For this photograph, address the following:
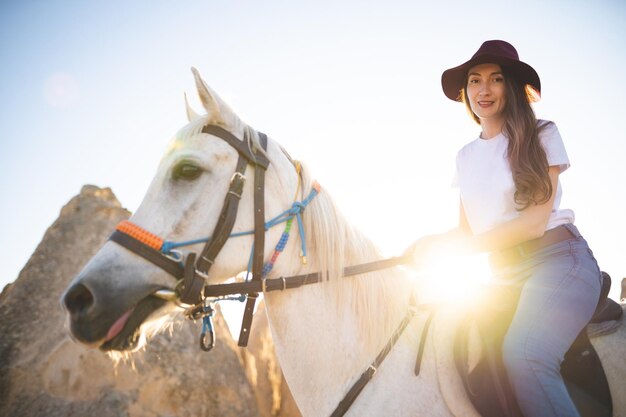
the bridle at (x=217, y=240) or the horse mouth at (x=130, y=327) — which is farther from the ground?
the bridle at (x=217, y=240)

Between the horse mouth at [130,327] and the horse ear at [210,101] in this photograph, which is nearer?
the horse mouth at [130,327]

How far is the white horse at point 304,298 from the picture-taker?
1867mm

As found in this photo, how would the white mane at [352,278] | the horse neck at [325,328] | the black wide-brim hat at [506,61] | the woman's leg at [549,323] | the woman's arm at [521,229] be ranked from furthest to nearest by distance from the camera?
1. the black wide-brim hat at [506,61]
2. the white mane at [352,278]
3. the horse neck at [325,328]
4. the woman's arm at [521,229]
5. the woman's leg at [549,323]

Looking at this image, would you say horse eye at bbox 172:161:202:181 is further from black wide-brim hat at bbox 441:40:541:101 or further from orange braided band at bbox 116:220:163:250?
black wide-brim hat at bbox 441:40:541:101

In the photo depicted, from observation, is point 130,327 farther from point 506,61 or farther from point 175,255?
point 506,61

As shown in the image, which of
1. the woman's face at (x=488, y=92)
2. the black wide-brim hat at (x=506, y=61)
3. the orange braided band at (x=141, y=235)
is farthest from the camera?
the woman's face at (x=488, y=92)

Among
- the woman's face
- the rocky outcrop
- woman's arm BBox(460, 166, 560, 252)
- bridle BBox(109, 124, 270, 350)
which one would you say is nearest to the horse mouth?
bridle BBox(109, 124, 270, 350)

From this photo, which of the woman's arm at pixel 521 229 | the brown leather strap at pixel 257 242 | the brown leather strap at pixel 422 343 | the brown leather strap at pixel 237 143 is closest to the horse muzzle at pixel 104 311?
the brown leather strap at pixel 257 242

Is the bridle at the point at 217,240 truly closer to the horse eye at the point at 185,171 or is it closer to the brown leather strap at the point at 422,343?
the horse eye at the point at 185,171

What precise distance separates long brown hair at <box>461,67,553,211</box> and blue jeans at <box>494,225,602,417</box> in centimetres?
39

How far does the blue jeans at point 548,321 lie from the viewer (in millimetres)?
1712

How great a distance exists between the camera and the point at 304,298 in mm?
2172

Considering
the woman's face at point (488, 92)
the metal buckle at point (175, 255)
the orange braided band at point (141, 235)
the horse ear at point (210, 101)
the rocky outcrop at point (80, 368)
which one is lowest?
the rocky outcrop at point (80, 368)

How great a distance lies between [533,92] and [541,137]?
572 mm
